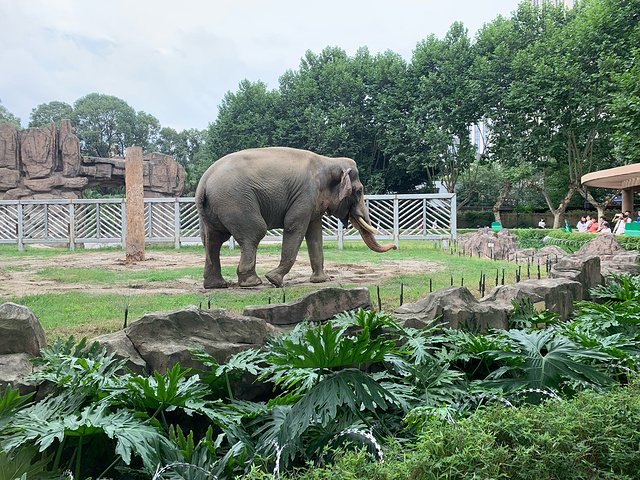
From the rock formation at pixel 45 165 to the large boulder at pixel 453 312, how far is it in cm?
1897

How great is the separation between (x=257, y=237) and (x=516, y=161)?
2056 centimetres

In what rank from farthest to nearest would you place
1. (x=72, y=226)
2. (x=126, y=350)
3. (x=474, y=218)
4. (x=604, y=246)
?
(x=474, y=218) → (x=72, y=226) → (x=604, y=246) → (x=126, y=350)

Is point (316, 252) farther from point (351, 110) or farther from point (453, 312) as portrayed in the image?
point (351, 110)

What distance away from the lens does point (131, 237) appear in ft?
33.3

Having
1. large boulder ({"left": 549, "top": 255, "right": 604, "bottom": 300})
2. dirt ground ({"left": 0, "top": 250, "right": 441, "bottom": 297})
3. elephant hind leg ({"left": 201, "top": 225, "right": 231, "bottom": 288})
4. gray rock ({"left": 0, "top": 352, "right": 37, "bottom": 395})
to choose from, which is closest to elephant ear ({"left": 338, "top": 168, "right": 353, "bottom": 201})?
dirt ground ({"left": 0, "top": 250, "right": 441, "bottom": 297})

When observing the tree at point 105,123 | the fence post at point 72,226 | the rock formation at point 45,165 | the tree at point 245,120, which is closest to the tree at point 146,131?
the tree at point 105,123

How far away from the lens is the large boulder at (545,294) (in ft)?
13.0

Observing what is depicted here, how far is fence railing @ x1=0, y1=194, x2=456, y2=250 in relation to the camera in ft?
47.5

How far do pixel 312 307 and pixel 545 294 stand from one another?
2105mm

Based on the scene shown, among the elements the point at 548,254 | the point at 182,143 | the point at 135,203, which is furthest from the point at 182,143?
the point at 548,254

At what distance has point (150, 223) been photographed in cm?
1498

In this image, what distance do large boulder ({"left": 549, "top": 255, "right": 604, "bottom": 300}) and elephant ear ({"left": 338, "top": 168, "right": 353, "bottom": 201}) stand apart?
8.69 feet

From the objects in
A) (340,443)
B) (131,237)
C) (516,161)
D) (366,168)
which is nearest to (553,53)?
(516,161)

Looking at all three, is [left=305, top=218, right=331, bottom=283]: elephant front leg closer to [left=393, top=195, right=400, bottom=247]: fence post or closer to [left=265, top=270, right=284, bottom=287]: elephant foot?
[left=265, top=270, right=284, bottom=287]: elephant foot
